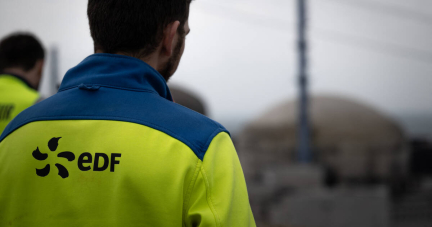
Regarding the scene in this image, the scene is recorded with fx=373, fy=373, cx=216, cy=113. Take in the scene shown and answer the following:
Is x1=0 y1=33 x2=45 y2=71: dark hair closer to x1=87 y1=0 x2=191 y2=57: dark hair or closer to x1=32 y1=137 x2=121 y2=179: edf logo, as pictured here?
x1=87 y1=0 x2=191 y2=57: dark hair

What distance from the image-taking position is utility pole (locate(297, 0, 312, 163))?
11.8 m

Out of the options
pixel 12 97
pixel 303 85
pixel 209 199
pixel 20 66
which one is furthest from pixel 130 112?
pixel 303 85

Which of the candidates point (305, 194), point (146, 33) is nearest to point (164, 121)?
point (146, 33)

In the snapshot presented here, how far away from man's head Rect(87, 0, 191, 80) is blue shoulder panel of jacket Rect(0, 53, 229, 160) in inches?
5.6

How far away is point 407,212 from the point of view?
13.0 m

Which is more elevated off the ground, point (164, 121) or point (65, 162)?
point (164, 121)

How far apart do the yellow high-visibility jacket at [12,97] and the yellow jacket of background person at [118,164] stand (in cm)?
154

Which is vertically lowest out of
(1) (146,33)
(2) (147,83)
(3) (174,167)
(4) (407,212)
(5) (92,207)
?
(4) (407,212)

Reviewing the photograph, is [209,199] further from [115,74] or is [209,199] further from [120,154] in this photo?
[115,74]

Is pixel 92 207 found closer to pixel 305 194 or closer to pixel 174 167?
pixel 174 167

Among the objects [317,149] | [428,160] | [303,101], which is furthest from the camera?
[428,160]

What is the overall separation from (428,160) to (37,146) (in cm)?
1870

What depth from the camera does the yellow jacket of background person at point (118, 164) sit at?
102 centimetres

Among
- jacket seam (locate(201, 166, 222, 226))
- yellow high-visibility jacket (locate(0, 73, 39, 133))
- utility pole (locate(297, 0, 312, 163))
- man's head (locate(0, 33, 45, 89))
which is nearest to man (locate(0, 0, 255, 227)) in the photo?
jacket seam (locate(201, 166, 222, 226))
